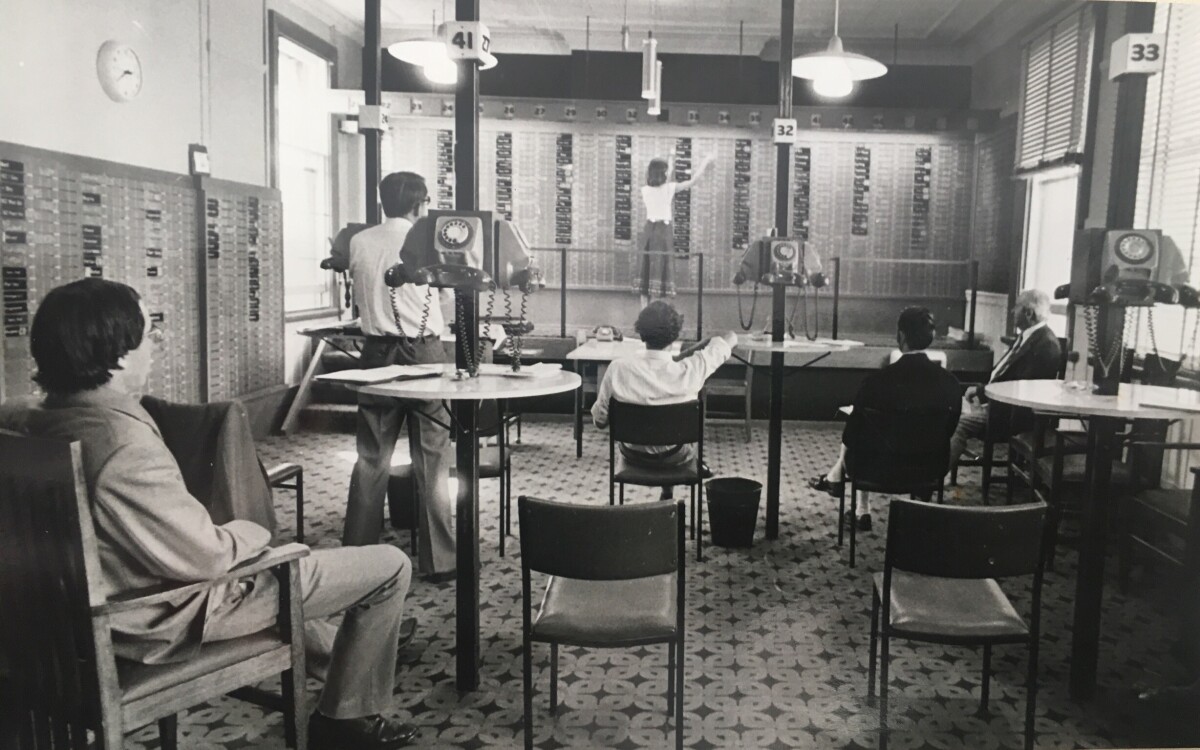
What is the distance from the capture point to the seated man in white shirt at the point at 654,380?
3.87 meters

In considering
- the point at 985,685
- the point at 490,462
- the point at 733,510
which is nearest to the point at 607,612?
the point at 985,685

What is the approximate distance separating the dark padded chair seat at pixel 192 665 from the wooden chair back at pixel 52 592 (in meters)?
0.07

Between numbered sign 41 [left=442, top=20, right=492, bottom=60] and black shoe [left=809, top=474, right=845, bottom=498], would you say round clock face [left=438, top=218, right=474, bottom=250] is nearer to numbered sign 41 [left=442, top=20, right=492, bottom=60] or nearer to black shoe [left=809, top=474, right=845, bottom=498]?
numbered sign 41 [left=442, top=20, right=492, bottom=60]

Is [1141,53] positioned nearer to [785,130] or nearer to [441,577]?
[785,130]

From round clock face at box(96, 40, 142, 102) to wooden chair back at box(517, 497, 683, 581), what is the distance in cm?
402

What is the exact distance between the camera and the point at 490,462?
4020mm

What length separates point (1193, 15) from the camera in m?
4.40

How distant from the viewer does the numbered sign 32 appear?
3031mm

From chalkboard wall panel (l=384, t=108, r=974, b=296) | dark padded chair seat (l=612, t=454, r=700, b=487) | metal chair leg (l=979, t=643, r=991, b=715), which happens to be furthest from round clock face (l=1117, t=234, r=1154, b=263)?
chalkboard wall panel (l=384, t=108, r=974, b=296)

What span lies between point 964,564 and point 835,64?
340 centimetres

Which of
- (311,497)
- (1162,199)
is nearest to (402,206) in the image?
(311,497)

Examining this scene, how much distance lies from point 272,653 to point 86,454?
60 centimetres

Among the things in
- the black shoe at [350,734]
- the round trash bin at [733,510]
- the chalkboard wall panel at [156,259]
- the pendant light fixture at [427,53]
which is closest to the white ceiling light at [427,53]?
the pendant light fixture at [427,53]

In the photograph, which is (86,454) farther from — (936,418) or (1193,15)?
(1193,15)
